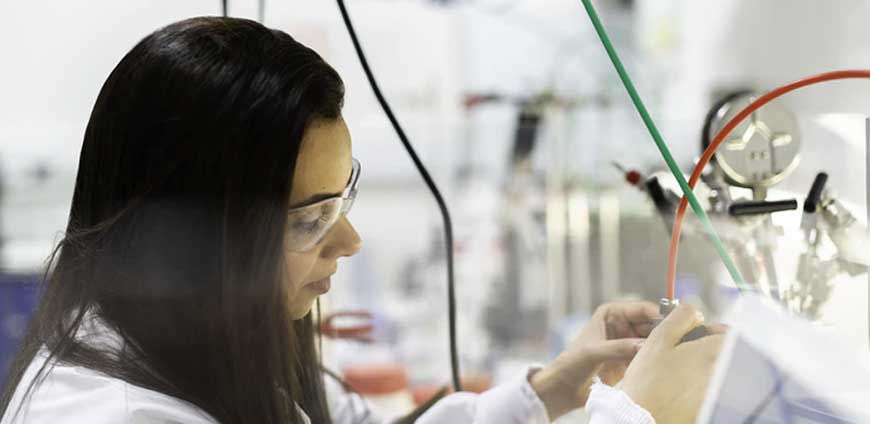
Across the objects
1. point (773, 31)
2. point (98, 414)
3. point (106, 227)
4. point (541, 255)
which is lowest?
point (541, 255)

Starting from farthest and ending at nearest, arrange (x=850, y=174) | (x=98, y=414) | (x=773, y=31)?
1. (x=773, y=31)
2. (x=850, y=174)
3. (x=98, y=414)

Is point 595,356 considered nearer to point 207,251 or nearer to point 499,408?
point 499,408

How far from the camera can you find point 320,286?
726 mm

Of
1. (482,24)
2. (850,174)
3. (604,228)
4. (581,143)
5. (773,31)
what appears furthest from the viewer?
(482,24)

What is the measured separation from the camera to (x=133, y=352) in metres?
0.69

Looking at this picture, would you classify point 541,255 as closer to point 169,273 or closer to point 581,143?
point 581,143

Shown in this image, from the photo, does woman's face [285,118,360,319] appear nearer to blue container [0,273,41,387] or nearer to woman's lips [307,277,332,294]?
woman's lips [307,277,332,294]

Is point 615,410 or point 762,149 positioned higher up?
point 762,149

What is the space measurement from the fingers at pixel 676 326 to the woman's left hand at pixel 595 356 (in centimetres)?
2

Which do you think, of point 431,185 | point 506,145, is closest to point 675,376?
point 431,185

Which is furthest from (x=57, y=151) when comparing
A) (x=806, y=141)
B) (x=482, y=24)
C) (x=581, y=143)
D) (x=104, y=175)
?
(x=482, y=24)

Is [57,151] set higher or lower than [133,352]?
higher

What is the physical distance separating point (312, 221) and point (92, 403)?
211 millimetres

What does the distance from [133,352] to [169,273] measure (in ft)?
0.25
